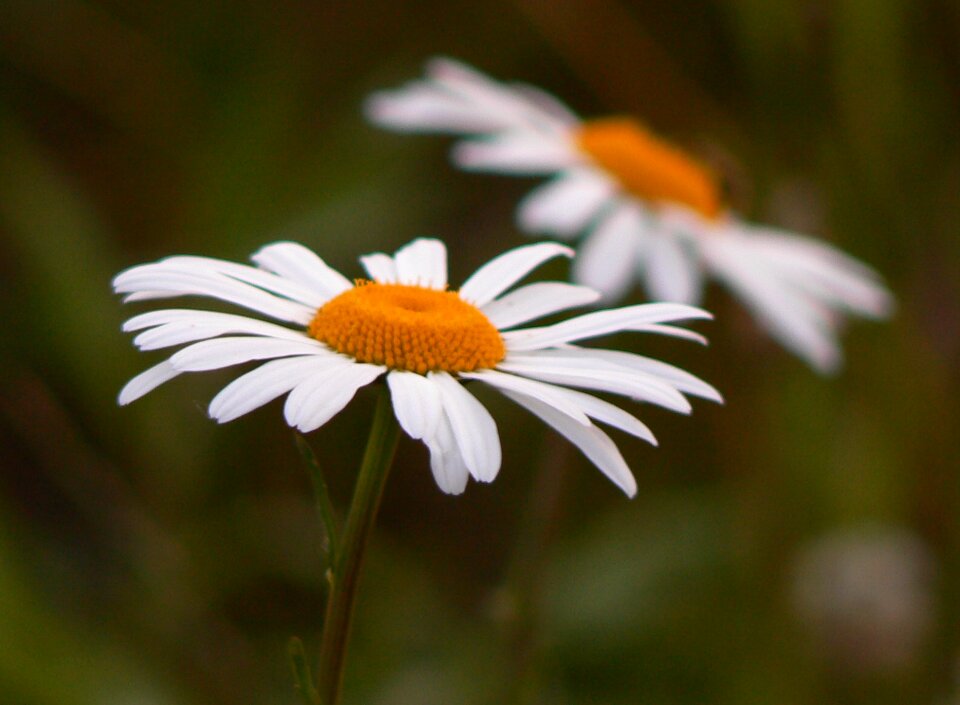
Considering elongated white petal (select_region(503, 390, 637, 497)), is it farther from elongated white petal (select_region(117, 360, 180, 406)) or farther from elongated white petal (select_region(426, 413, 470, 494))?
elongated white petal (select_region(117, 360, 180, 406))

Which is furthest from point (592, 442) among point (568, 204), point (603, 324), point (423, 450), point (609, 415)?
point (423, 450)

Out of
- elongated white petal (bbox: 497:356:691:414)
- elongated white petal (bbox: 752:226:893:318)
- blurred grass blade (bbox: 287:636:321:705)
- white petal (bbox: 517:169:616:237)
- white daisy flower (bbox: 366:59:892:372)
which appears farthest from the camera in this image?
elongated white petal (bbox: 752:226:893:318)

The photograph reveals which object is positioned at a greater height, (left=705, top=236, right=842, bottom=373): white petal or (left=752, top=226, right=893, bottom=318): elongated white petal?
(left=752, top=226, right=893, bottom=318): elongated white petal

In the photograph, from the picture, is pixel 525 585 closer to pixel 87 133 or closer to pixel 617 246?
pixel 617 246

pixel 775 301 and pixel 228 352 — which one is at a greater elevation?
pixel 775 301

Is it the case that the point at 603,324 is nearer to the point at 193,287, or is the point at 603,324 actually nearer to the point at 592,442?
the point at 592,442

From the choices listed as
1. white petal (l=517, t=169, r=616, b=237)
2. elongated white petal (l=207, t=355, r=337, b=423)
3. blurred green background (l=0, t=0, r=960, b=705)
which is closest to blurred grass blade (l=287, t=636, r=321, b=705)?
elongated white petal (l=207, t=355, r=337, b=423)
